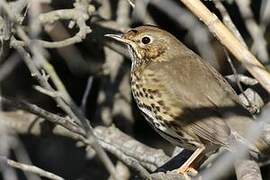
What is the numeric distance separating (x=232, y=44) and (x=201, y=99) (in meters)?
1.31

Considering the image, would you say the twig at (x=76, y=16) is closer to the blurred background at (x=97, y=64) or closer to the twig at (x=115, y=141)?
the blurred background at (x=97, y=64)

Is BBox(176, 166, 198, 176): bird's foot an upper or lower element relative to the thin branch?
lower

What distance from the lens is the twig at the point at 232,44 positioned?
354 centimetres

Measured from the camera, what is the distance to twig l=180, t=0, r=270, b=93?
11.6ft

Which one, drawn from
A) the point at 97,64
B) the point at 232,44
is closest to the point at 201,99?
the point at 232,44

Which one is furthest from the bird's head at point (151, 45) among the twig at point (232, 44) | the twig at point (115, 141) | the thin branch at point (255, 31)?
the twig at point (232, 44)

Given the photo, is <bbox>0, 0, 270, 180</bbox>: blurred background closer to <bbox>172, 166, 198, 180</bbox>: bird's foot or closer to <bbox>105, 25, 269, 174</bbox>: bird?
<bbox>105, 25, 269, 174</bbox>: bird

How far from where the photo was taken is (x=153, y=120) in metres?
5.09

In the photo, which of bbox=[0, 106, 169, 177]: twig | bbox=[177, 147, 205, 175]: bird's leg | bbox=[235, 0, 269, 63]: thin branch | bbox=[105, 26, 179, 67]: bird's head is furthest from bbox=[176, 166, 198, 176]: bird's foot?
bbox=[235, 0, 269, 63]: thin branch

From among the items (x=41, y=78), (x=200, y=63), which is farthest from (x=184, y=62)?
(x=41, y=78)

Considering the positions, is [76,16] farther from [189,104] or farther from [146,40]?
[189,104]

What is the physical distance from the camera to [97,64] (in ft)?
21.3

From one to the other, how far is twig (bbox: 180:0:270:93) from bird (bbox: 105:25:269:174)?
1.06m

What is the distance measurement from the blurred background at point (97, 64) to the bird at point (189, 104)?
1.39ft
